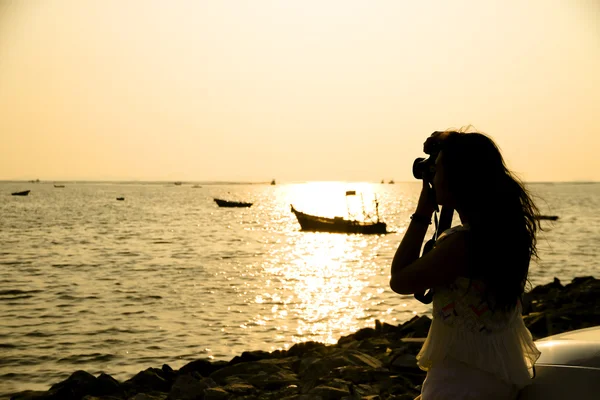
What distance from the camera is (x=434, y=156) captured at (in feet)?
9.09

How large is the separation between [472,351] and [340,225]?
6341cm

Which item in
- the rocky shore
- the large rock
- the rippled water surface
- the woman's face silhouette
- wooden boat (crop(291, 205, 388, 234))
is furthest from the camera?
wooden boat (crop(291, 205, 388, 234))

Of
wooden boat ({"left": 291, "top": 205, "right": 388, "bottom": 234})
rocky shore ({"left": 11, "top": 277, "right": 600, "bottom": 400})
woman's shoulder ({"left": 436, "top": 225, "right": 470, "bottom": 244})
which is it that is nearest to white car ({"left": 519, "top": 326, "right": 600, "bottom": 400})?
woman's shoulder ({"left": 436, "top": 225, "right": 470, "bottom": 244})

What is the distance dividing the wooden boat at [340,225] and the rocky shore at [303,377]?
163 feet

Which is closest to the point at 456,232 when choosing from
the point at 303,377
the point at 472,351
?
the point at 472,351

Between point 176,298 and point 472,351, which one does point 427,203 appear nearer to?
point 472,351

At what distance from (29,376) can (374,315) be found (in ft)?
35.9

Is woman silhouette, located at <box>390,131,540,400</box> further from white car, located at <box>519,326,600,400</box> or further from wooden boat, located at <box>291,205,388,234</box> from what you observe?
wooden boat, located at <box>291,205,388,234</box>

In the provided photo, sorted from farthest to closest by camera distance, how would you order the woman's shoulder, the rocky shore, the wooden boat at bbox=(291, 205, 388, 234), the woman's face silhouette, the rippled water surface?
the wooden boat at bbox=(291, 205, 388, 234) → the rippled water surface → the rocky shore → the woman's face silhouette → the woman's shoulder

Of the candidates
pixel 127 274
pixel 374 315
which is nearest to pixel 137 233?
pixel 127 274

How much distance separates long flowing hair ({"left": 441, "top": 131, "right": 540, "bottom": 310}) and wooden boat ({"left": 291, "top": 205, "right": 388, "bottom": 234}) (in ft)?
202

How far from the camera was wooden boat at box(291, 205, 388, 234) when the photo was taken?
64.3 meters

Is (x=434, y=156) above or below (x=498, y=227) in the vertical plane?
above

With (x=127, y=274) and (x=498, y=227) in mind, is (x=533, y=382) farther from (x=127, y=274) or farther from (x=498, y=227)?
(x=127, y=274)
